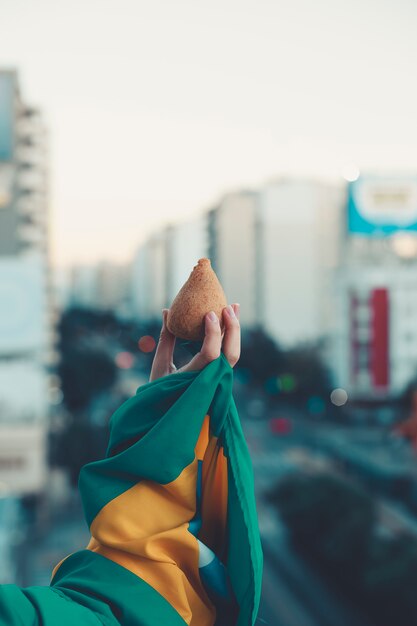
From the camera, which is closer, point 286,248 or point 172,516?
point 172,516

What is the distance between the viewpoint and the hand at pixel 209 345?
0.74 meters

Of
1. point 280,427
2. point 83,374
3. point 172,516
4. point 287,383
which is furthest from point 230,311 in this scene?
point 287,383

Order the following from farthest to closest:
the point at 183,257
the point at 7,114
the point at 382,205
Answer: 1. the point at 382,205
2. the point at 7,114
3. the point at 183,257

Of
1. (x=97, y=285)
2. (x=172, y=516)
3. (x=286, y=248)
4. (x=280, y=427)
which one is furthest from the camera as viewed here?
(x=97, y=285)

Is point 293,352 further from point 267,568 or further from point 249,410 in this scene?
point 267,568

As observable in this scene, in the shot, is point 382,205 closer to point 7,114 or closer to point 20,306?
point 7,114

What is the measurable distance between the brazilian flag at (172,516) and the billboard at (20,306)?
10.6 metres

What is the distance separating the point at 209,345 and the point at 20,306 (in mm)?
10608

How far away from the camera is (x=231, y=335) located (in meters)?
0.77

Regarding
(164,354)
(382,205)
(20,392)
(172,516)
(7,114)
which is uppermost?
A: (7,114)

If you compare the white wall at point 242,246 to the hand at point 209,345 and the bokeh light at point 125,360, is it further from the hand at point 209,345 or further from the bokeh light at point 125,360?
the hand at point 209,345

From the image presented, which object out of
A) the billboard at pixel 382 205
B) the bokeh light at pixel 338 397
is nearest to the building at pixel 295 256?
the bokeh light at pixel 338 397

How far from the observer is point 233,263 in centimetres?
2352

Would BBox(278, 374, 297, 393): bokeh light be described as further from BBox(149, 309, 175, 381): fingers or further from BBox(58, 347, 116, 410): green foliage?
BBox(149, 309, 175, 381): fingers
